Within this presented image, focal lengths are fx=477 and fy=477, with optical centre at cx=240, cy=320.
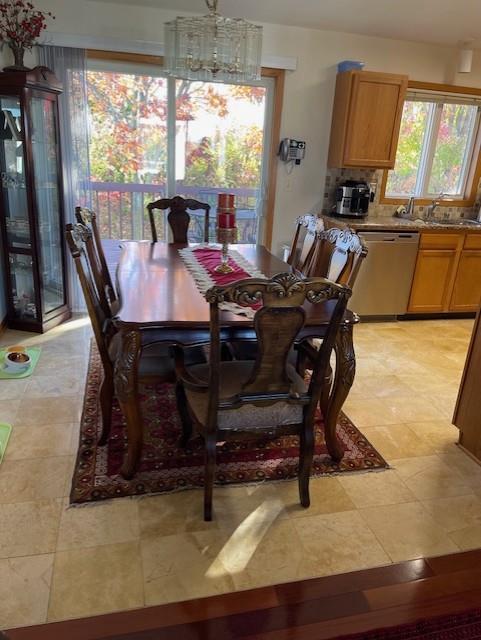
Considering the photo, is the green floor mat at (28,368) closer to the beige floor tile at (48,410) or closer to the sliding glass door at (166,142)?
the beige floor tile at (48,410)

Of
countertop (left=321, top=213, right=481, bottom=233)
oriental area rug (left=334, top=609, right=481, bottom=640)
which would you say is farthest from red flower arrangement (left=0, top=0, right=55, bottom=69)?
oriental area rug (left=334, top=609, right=481, bottom=640)

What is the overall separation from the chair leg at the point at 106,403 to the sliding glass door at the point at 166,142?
2317 millimetres

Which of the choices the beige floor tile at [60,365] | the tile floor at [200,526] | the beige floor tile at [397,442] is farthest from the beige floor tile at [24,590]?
the beige floor tile at [397,442]

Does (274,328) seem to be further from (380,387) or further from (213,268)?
(380,387)

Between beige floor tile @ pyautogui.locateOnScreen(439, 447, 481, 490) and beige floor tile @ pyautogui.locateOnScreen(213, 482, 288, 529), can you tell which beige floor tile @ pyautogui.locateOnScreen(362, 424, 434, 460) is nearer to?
beige floor tile @ pyautogui.locateOnScreen(439, 447, 481, 490)

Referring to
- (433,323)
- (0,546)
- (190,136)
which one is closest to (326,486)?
(0,546)

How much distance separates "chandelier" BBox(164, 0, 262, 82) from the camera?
246 centimetres

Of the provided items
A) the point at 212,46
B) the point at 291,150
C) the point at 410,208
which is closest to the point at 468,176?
the point at 410,208

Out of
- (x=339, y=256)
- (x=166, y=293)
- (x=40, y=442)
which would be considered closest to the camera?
(x=166, y=293)

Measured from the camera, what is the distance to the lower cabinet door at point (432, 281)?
171 inches

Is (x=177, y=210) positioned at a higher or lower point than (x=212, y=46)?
lower

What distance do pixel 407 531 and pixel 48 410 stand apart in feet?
6.33

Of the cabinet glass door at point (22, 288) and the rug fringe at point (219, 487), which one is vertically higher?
the cabinet glass door at point (22, 288)

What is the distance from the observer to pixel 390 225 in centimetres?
417
